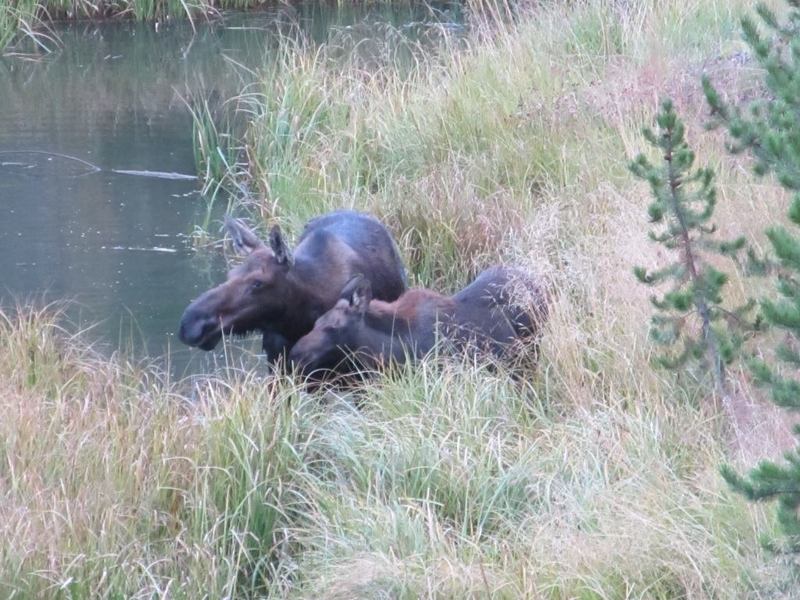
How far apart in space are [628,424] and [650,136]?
1.16m

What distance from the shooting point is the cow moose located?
694 centimetres

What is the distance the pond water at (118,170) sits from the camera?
923 centimetres

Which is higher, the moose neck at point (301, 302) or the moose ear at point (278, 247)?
the moose ear at point (278, 247)

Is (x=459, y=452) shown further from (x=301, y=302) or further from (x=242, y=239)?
(x=242, y=239)

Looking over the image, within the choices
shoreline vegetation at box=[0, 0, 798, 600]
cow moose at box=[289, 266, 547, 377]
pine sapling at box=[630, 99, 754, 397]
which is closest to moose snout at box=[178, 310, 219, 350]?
shoreline vegetation at box=[0, 0, 798, 600]

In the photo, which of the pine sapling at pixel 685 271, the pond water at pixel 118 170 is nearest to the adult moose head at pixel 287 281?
the pond water at pixel 118 170

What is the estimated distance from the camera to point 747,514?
14.5 feet

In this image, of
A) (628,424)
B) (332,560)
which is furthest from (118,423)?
(628,424)

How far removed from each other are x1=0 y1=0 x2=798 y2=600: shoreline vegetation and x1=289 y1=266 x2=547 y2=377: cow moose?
18 cm

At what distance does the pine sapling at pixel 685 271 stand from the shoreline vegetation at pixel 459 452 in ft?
0.68

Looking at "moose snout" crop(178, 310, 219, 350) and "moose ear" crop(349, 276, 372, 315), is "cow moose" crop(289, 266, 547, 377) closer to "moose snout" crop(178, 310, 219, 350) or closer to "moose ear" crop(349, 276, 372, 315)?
"moose ear" crop(349, 276, 372, 315)

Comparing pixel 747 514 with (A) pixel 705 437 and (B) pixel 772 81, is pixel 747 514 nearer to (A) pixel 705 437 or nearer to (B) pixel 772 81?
(A) pixel 705 437

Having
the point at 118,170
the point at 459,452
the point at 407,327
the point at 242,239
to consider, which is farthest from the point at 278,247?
the point at 118,170

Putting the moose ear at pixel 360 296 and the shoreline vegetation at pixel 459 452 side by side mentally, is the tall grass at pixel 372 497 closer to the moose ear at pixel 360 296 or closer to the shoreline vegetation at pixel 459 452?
the shoreline vegetation at pixel 459 452
